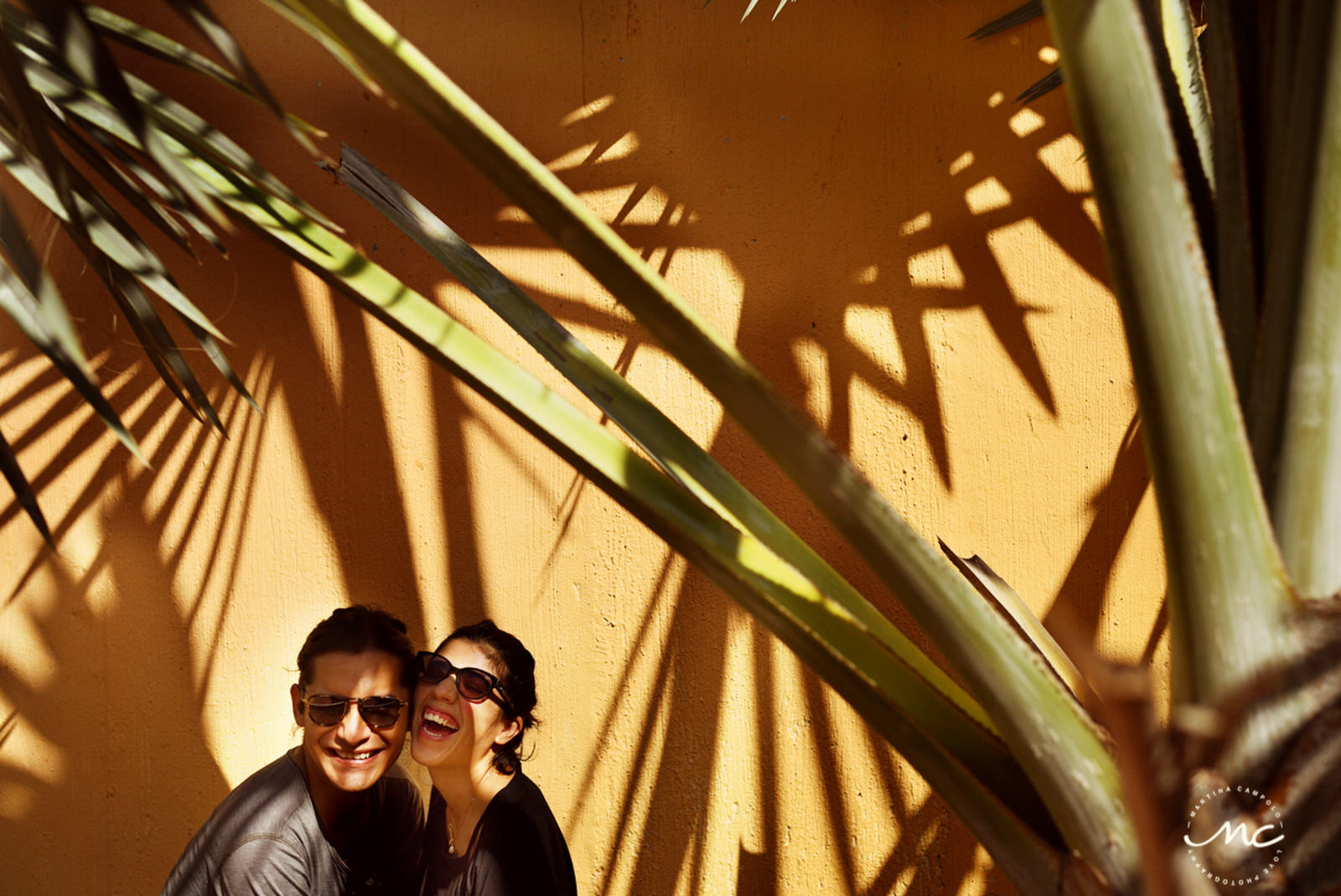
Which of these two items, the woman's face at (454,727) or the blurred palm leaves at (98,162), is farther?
the woman's face at (454,727)

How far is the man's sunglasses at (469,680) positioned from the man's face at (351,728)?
9 centimetres

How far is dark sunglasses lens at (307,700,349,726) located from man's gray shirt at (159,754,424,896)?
13 cm

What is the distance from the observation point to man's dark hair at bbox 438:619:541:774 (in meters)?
1.42

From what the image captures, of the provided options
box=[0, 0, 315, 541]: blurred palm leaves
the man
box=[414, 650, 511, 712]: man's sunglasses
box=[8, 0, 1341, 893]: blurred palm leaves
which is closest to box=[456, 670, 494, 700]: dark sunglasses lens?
box=[414, 650, 511, 712]: man's sunglasses

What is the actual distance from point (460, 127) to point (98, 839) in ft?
7.36

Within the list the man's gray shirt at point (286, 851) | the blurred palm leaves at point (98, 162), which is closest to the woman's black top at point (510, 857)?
the man's gray shirt at point (286, 851)

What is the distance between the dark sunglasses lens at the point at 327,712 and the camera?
1.39 m

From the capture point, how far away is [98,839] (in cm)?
185

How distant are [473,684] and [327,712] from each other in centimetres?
27

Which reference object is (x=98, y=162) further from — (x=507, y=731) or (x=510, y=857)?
(x=510, y=857)

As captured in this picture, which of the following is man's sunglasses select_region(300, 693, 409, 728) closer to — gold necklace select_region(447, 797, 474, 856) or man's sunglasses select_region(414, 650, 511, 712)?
man's sunglasses select_region(414, 650, 511, 712)

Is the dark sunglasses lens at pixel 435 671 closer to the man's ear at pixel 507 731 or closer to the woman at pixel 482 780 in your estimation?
the woman at pixel 482 780

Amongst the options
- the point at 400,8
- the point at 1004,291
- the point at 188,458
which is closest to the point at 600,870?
the point at 188,458

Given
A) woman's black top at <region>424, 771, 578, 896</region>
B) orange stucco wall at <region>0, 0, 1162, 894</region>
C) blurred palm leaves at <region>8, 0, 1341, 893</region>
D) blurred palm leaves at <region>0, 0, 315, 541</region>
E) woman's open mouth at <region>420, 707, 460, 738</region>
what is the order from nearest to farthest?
blurred palm leaves at <region>8, 0, 1341, 893</region> < blurred palm leaves at <region>0, 0, 315, 541</region> < woman's black top at <region>424, 771, 578, 896</region> < woman's open mouth at <region>420, 707, 460, 738</region> < orange stucco wall at <region>0, 0, 1162, 894</region>
